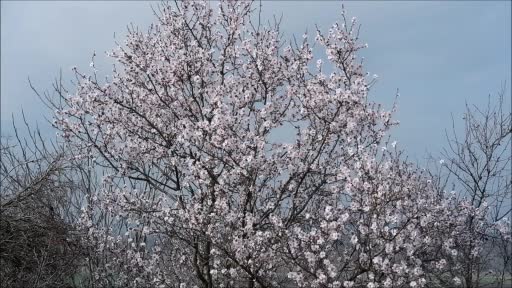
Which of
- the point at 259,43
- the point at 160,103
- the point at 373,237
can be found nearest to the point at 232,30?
the point at 259,43

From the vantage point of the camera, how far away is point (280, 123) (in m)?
10.4

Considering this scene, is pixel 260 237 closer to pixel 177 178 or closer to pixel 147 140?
pixel 177 178

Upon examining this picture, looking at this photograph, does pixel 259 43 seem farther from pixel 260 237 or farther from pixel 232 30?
pixel 260 237

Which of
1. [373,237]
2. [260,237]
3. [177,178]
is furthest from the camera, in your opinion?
[177,178]

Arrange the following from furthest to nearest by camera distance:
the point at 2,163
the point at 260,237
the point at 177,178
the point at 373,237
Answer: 1. the point at 2,163
2. the point at 177,178
3. the point at 260,237
4. the point at 373,237

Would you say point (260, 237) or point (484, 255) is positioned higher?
point (484, 255)

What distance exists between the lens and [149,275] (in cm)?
1121

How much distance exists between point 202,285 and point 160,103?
3414 millimetres

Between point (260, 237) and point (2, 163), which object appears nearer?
point (260, 237)

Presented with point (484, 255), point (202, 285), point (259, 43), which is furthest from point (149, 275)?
point (484, 255)

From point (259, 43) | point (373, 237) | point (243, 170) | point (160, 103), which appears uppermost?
point (259, 43)

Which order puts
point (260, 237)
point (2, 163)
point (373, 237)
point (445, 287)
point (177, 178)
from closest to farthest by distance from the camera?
point (373, 237), point (260, 237), point (445, 287), point (177, 178), point (2, 163)

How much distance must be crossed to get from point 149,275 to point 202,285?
4.05 ft

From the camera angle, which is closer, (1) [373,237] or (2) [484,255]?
(1) [373,237]
